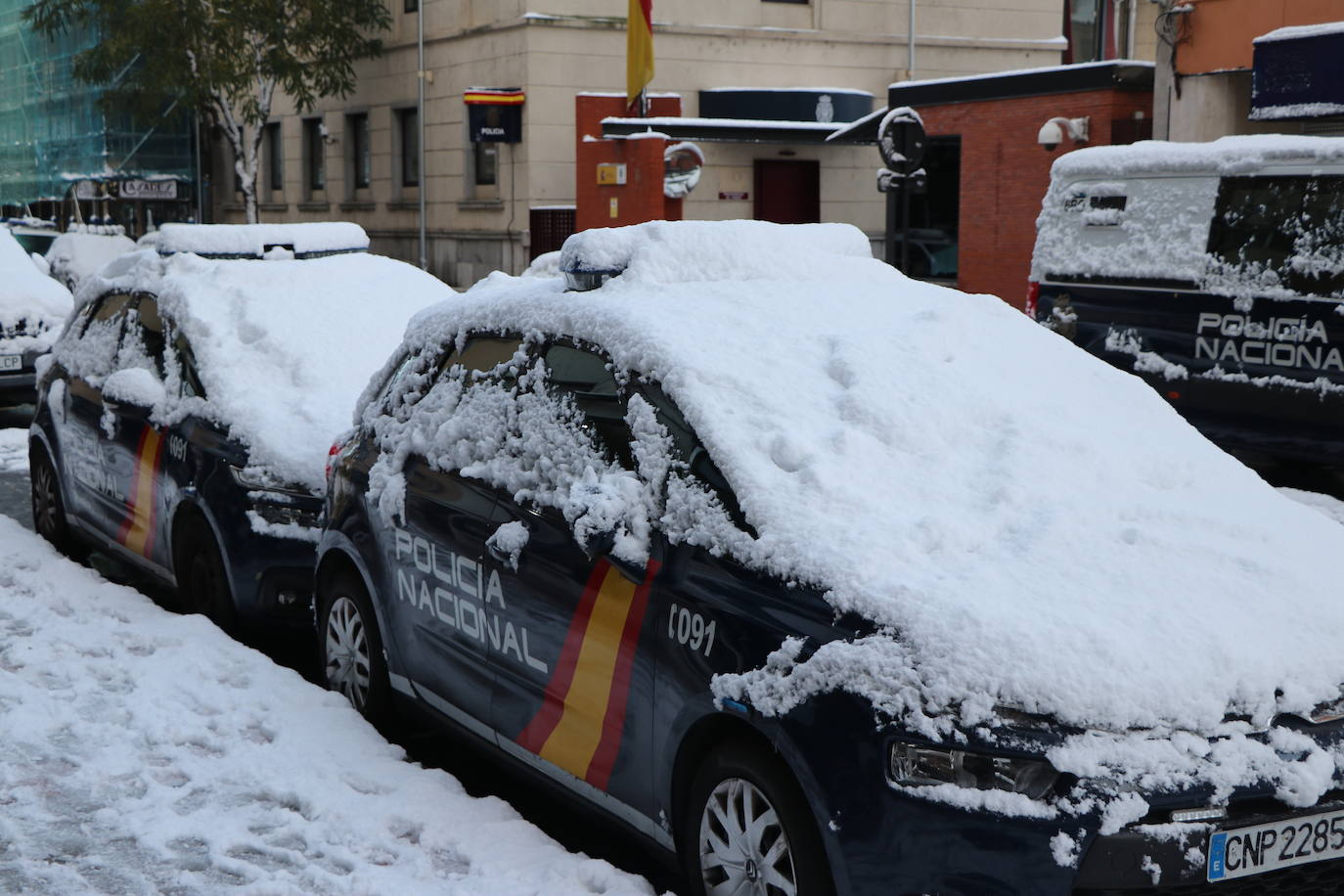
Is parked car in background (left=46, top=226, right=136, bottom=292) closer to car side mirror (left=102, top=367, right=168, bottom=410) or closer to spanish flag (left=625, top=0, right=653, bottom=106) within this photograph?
spanish flag (left=625, top=0, right=653, bottom=106)

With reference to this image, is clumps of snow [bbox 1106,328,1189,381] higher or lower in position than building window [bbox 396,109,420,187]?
lower

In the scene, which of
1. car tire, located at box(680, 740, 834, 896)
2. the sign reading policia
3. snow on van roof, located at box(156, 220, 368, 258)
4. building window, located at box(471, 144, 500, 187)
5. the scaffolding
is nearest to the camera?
car tire, located at box(680, 740, 834, 896)

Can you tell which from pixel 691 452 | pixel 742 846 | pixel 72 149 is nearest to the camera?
pixel 742 846

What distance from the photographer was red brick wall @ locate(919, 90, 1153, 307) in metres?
21.5

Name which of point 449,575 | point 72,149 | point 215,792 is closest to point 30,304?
point 215,792

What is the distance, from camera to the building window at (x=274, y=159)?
124 feet

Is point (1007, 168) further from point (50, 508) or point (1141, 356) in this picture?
point (50, 508)

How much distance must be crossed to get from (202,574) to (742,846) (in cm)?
397

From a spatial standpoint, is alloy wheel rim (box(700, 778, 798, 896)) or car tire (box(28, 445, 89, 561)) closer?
alloy wheel rim (box(700, 778, 798, 896))

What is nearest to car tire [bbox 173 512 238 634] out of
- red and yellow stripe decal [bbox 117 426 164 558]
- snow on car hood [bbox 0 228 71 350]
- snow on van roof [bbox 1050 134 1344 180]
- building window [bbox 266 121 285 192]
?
red and yellow stripe decal [bbox 117 426 164 558]

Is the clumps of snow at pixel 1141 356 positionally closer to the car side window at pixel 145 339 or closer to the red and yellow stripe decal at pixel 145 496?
the car side window at pixel 145 339

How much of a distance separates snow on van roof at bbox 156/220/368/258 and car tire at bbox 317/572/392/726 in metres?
3.20

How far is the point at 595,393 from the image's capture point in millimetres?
4539

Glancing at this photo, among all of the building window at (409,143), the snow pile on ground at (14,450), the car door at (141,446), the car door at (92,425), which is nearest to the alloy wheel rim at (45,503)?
the car door at (92,425)
